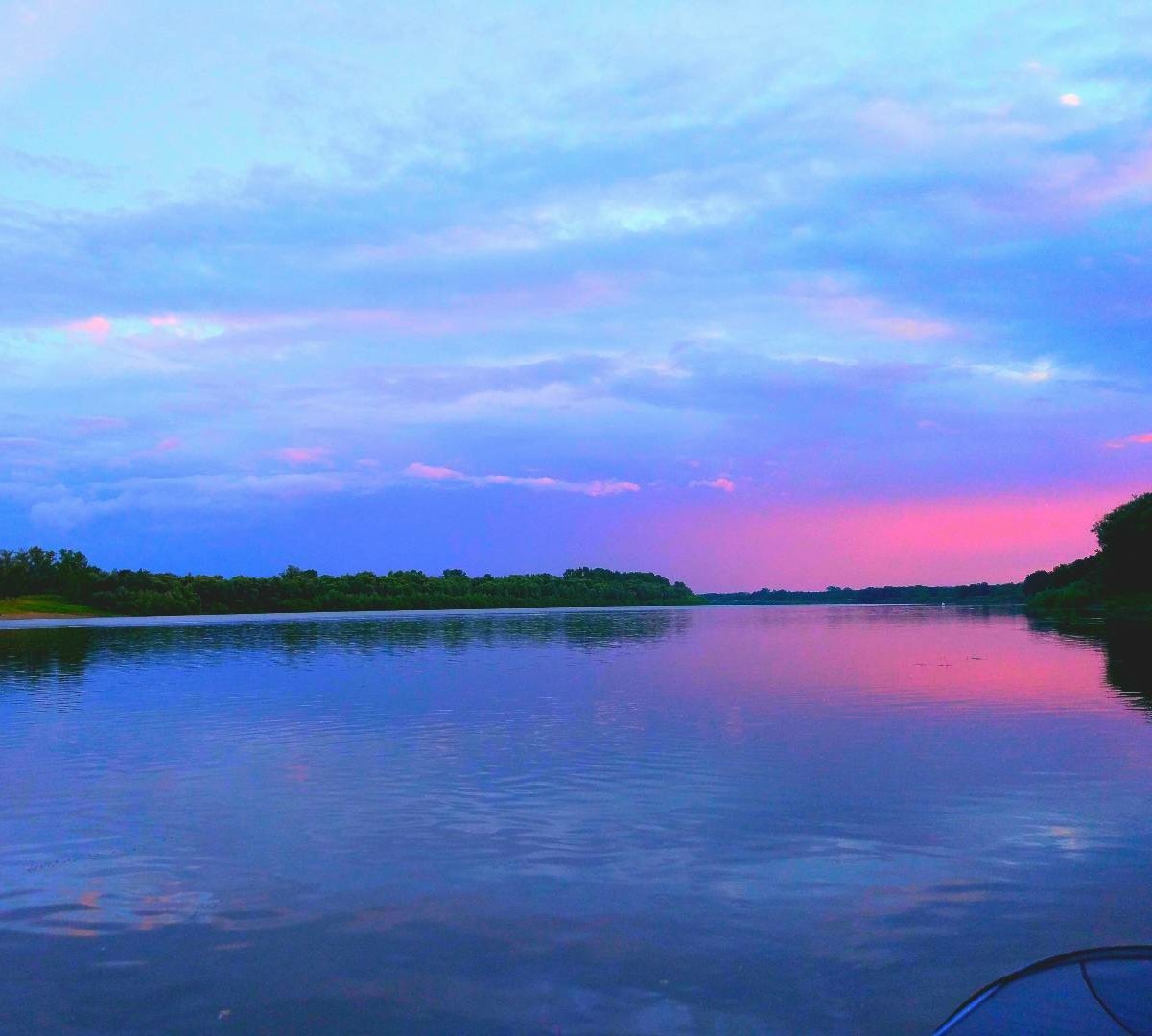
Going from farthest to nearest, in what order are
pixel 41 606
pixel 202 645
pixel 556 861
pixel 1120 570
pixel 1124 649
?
pixel 41 606, pixel 1120 570, pixel 202 645, pixel 1124 649, pixel 556 861

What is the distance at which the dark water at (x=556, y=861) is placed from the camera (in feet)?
28.5

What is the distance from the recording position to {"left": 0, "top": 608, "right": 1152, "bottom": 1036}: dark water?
342 inches

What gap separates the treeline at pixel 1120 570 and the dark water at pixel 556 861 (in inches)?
3877

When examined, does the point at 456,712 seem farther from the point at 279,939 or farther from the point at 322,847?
the point at 279,939

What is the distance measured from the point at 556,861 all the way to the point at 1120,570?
129 metres

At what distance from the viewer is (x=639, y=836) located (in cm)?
1408

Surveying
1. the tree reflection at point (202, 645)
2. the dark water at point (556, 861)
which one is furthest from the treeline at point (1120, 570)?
the dark water at point (556, 861)

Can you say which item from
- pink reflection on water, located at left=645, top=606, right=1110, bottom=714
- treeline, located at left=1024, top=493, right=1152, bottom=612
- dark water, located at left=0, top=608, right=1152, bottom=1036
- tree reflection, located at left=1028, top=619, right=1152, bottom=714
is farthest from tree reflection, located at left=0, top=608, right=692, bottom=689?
treeline, located at left=1024, top=493, right=1152, bottom=612

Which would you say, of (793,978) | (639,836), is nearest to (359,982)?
(793,978)

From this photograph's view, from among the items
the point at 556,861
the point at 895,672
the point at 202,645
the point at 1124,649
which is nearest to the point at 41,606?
the point at 202,645

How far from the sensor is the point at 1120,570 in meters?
122

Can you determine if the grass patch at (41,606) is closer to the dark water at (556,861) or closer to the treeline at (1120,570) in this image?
the dark water at (556,861)

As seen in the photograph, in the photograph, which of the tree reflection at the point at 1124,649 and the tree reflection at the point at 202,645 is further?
the tree reflection at the point at 202,645

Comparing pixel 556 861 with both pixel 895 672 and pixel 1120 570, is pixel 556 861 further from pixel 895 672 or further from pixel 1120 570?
pixel 1120 570
